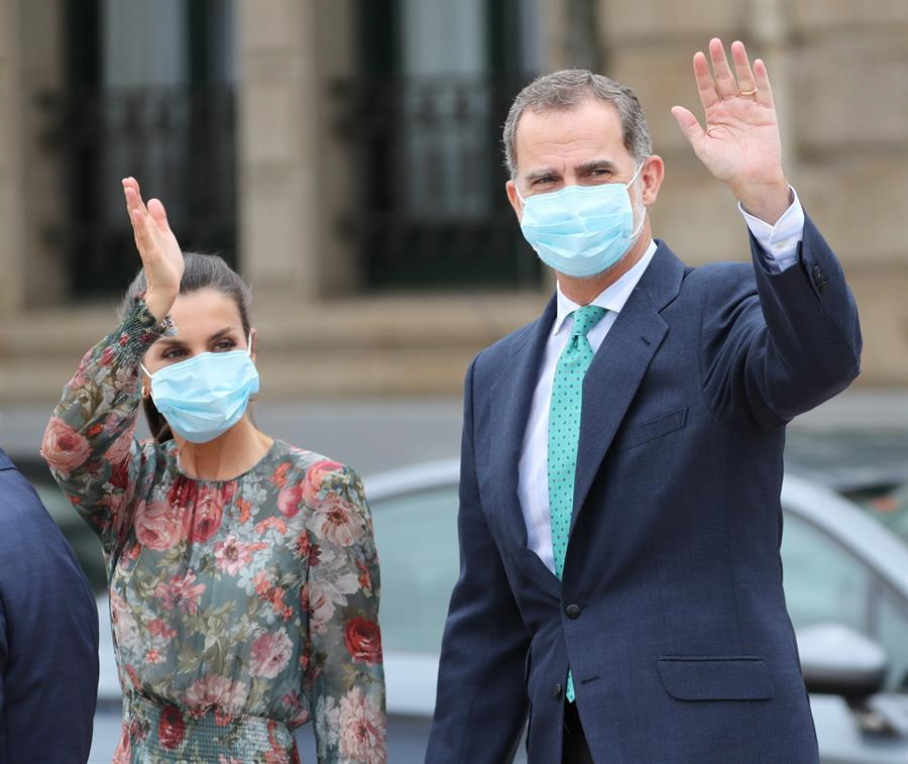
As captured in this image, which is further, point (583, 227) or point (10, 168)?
point (10, 168)

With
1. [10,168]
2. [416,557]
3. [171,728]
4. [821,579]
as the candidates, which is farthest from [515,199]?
[10,168]

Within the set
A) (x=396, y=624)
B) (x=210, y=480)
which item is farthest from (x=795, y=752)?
(x=396, y=624)

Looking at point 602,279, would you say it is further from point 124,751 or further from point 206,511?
point 124,751

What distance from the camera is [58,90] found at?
12.0 meters

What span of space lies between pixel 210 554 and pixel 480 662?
57 cm

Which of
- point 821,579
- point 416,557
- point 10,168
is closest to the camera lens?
point 821,579

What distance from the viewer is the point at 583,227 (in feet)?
10.9

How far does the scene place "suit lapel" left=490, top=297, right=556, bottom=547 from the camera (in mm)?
3375

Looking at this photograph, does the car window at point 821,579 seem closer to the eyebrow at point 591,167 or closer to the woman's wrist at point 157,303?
the eyebrow at point 591,167

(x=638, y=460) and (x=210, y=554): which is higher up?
(x=638, y=460)

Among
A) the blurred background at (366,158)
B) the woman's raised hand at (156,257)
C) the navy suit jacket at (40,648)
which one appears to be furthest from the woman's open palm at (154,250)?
the blurred background at (366,158)

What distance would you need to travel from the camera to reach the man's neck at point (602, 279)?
11.3 ft

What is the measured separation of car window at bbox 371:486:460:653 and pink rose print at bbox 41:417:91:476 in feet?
5.35

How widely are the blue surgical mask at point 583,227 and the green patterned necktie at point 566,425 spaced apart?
0.35ft
